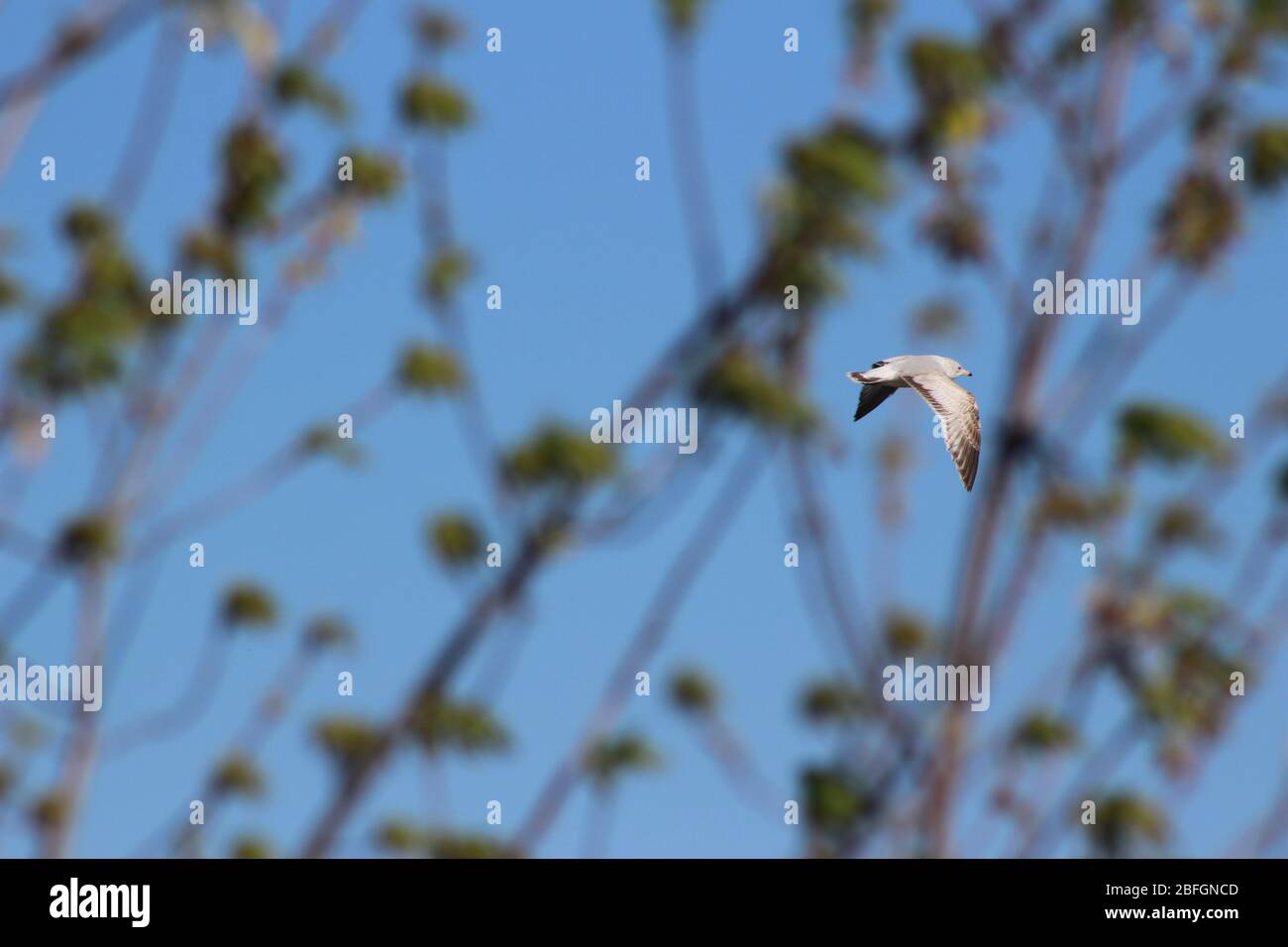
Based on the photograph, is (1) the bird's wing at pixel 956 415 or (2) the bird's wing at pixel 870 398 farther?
(2) the bird's wing at pixel 870 398

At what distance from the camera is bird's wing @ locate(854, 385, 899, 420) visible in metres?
12.2

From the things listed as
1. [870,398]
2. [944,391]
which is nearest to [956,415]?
[944,391]

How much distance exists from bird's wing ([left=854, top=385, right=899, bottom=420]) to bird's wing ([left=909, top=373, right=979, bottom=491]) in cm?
37

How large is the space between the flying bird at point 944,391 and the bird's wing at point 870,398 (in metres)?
0.07

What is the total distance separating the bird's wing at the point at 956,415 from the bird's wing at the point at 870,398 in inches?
14.5

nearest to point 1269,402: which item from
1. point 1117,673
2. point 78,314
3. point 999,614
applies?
point 1117,673

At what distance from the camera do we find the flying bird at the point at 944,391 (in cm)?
1165

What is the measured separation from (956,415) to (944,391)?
0.57 ft

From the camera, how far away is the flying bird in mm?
11648

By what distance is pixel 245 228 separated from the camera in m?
12.0

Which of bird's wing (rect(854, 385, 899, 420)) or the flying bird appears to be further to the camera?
bird's wing (rect(854, 385, 899, 420))

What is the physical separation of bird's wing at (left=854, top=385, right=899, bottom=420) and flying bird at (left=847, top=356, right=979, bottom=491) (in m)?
0.07
